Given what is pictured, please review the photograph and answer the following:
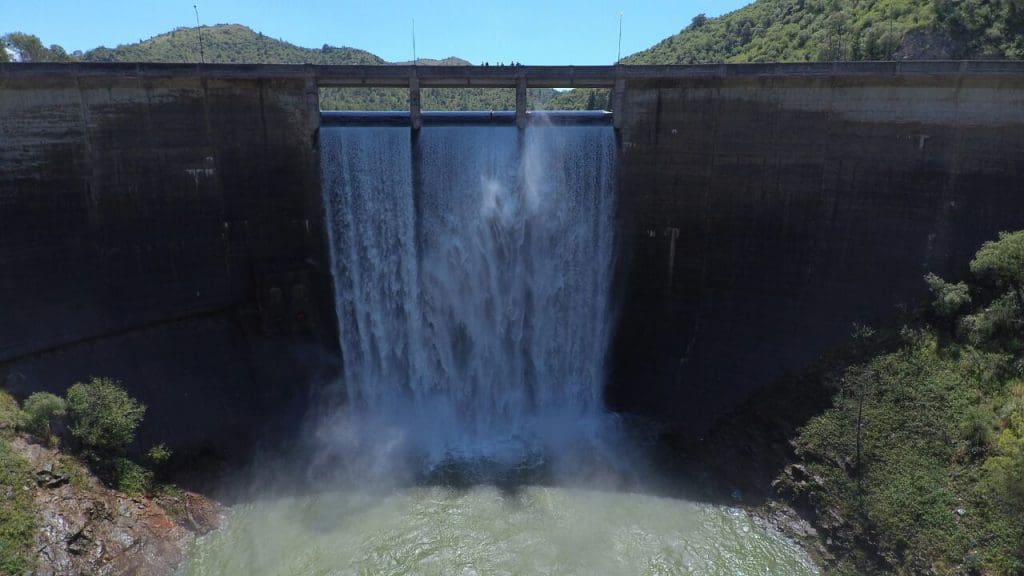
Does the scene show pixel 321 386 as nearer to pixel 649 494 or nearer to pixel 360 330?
pixel 360 330

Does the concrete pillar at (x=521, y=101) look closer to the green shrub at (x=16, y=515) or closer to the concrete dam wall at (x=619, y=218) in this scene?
the concrete dam wall at (x=619, y=218)

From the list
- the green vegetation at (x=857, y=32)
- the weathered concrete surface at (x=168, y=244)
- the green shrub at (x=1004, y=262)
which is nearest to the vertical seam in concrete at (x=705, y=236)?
the green shrub at (x=1004, y=262)

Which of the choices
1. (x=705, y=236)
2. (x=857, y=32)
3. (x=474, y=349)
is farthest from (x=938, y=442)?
(x=857, y=32)

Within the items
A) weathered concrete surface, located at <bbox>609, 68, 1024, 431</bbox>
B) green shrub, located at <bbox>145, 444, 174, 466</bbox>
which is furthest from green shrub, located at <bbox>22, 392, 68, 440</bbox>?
weathered concrete surface, located at <bbox>609, 68, 1024, 431</bbox>

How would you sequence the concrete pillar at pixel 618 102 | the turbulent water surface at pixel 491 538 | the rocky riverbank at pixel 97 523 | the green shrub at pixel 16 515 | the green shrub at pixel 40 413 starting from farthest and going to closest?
the concrete pillar at pixel 618 102, the green shrub at pixel 40 413, the turbulent water surface at pixel 491 538, the rocky riverbank at pixel 97 523, the green shrub at pixel 16 515

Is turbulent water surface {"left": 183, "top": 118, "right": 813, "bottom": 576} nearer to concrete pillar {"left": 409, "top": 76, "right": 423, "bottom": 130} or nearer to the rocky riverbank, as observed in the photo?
concrete pillar {"left": 409, "top": 76, "right": 423, "bottom": 130}

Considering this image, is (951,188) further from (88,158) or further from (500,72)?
(88,158)
